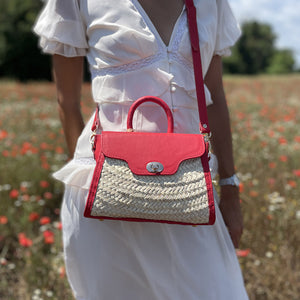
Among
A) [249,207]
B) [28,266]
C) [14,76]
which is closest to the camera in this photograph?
[28,266]

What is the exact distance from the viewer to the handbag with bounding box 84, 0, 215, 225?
3.07 ft

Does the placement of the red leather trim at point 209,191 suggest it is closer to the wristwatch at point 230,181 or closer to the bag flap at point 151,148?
the bag flap at point 151,148

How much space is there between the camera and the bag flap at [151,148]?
96 centimetres

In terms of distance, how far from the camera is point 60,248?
2324 mm

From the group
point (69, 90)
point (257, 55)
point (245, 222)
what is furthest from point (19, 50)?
point (257, 55)

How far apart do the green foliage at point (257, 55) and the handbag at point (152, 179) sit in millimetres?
59203

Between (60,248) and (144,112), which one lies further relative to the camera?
(60,248)

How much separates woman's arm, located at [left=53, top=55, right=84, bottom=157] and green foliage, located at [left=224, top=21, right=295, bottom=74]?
58927 mm

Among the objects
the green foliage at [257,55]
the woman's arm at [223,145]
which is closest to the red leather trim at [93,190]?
the woman's arm at [223,145]

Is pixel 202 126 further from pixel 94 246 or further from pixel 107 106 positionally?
pixel 94 246

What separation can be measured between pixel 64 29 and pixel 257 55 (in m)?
65.4

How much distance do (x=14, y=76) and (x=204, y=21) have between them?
28.5 meters

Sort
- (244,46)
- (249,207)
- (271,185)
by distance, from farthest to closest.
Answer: (244,46) < (271,185) < (249,207)

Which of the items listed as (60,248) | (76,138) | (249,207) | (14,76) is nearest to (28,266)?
(60,248)
